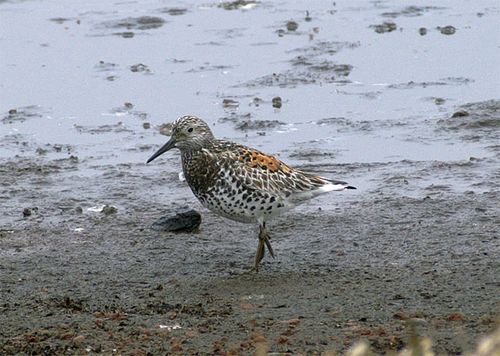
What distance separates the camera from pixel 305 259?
397 inches

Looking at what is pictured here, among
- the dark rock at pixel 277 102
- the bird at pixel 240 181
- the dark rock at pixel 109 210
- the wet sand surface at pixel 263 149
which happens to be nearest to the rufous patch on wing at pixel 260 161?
the bird at pixel 240 181

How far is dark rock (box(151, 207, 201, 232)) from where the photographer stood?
10742 mm

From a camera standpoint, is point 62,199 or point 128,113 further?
point 128,113

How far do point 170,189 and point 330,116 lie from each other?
2.67 metres

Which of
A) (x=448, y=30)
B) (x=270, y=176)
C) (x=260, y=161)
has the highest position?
Answer: (x=260, y=161)

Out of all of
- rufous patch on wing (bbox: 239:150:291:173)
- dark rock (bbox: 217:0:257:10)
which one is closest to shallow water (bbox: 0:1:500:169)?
dark rock (bbox: 217:0:257:10)

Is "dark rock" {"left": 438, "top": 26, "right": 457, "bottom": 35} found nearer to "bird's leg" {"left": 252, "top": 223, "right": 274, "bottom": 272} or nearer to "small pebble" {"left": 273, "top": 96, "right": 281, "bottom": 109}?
"small pebble" {"left": 273, "top": 96, "right": 281, "bottom": 109}

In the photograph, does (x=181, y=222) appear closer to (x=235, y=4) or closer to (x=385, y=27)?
(x=385, y=27)

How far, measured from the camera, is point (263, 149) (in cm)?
1301

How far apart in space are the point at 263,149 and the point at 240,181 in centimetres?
318

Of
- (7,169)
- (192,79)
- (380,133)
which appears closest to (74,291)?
(7,169)

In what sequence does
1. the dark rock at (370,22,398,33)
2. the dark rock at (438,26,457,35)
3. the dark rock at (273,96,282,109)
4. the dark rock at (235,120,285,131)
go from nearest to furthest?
1. the dark rock at (235,120,285,131)
2. the dark rock at (273,96,282,109)
3. the dark rock at (438,26,457,35)
4. the dark rock at (370,22,398,33)

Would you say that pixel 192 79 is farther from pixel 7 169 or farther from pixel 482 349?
pixel 482 349

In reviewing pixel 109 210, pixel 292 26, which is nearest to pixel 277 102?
pixel 292 26
